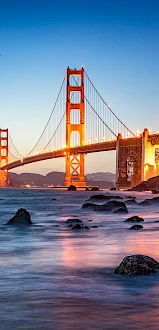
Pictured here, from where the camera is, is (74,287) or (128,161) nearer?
(74,287)

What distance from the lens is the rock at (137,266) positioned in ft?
27.2

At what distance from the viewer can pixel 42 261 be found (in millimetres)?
9992

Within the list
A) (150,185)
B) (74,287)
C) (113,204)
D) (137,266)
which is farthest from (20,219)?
(150,185)

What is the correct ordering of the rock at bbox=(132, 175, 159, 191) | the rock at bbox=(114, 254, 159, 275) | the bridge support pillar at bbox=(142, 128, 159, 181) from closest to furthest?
the rock at bbox=(114, 254, 159, 275) < the rock at bbox=(132, 175, 159, 191) < the bridge support pillar at bbox=(142, 128, 159, 181)

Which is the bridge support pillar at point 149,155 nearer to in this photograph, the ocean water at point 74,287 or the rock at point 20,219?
the rock at point 20,219

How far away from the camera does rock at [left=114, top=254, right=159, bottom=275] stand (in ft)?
27.2

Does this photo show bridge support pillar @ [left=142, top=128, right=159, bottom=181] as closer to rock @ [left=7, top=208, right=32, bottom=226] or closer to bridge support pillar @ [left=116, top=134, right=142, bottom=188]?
bridge support pillar @ [left=116, top=134, right=142, bottom=188]

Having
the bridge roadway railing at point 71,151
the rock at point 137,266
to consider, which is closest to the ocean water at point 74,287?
the rock at point 137,266

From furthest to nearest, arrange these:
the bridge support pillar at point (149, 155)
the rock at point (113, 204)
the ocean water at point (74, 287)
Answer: the bridge support pillar at point (149, 155) < the rock at point (113, 204) < the ocean water at point (74, 287)

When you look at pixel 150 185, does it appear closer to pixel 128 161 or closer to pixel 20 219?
pixel 128 161

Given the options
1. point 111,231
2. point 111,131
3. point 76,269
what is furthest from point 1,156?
point 76,269

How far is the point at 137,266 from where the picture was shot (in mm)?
8336

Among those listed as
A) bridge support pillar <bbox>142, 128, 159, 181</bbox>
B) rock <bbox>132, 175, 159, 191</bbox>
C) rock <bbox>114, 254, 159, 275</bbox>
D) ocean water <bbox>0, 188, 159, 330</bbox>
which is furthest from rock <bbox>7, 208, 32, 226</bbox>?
bridge support pillar <bbox>142, 128, 159, 181</bbox>

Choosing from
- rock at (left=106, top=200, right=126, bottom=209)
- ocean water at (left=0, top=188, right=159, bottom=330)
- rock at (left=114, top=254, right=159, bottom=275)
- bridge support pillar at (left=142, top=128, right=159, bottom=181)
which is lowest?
ocean water at (left=0, top=188, right=159, bottom=330)
